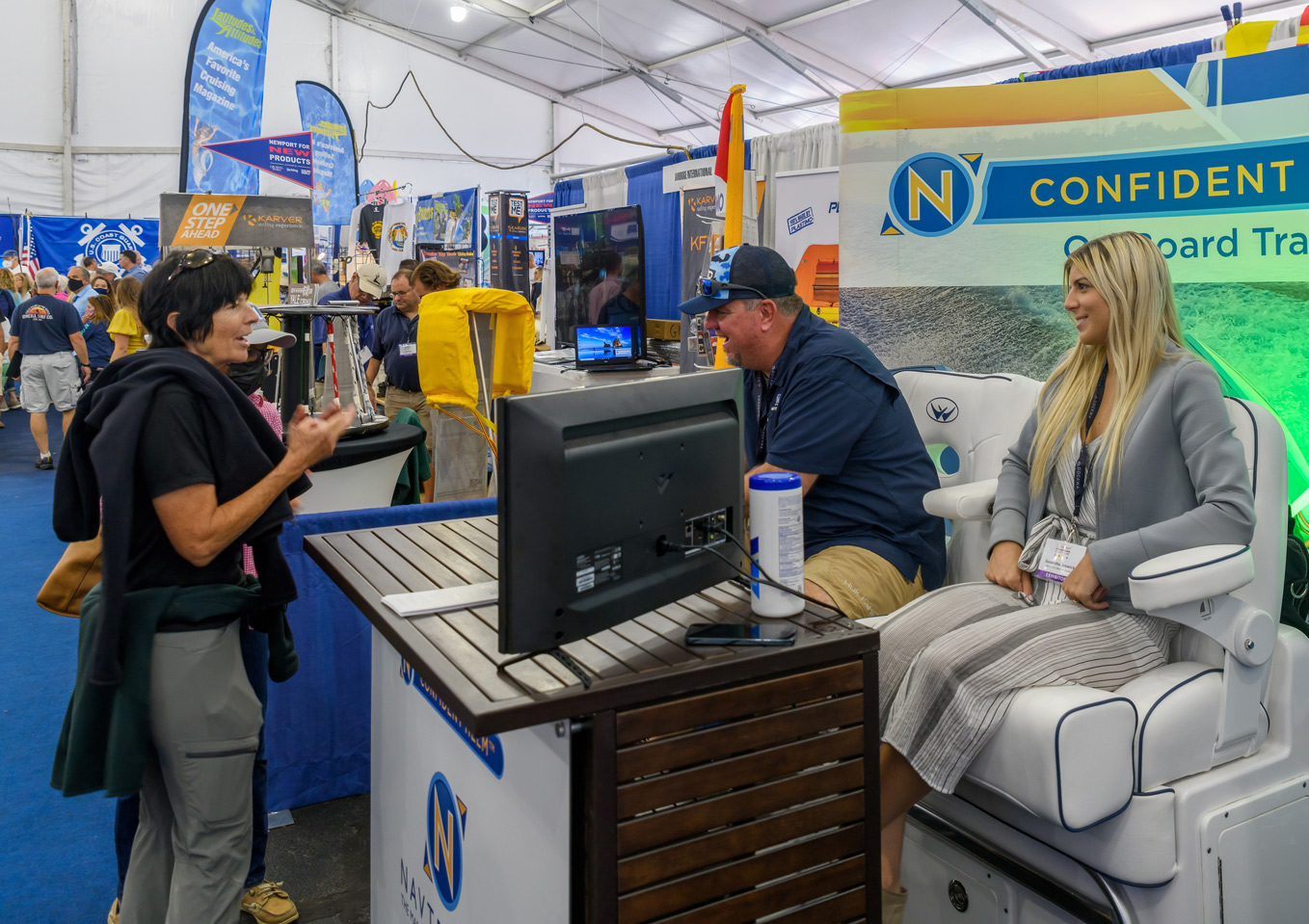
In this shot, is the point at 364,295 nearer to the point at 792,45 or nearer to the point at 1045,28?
the point at 792,45

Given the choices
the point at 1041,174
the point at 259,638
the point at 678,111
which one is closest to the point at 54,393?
the point at 259,638

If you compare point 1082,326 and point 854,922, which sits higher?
point 1082,326

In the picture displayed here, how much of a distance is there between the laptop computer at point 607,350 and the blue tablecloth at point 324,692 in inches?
147

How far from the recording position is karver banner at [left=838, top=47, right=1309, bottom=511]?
2789 millimetres

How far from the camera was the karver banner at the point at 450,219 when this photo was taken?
934 centimetres

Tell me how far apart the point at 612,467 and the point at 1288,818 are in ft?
4.99

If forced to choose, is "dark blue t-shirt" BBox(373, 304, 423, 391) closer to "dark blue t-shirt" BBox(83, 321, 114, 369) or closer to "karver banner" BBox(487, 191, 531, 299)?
"karver banner" BBox(487, 191, 531, 299)

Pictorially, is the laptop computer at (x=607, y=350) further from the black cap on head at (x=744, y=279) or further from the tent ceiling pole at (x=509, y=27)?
the tent ceiling pole at (x=509, y=27)

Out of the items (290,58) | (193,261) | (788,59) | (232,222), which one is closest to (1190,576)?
(193,261)

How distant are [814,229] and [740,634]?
4527 millimetres

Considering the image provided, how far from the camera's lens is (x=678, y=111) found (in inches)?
585

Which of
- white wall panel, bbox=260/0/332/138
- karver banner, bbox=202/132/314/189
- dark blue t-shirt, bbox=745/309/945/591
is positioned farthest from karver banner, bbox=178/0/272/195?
dark blue t-shirt, bbox=745/309/945/591

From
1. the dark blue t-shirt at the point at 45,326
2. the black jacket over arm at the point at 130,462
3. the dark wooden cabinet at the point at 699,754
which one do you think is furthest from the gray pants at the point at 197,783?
the dark blue t-shirt at the point at 45,326

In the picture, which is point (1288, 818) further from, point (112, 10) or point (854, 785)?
point (112, 10)
